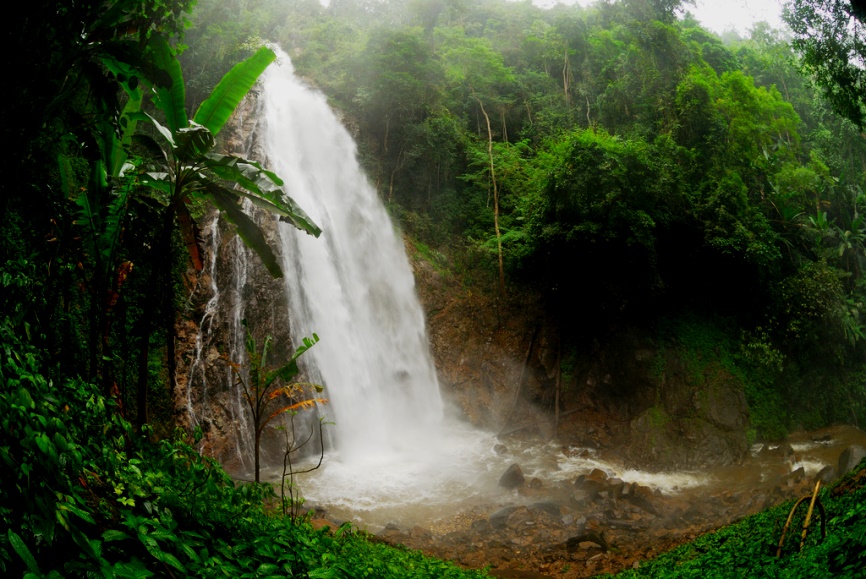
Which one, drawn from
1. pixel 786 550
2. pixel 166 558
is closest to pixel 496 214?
pixel 786 550

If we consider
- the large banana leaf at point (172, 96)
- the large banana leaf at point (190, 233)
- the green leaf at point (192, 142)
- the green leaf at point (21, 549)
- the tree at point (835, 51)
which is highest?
the tree at point (835, 51)

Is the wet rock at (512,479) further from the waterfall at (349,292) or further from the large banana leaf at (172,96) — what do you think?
the large banana leaf at (172,96)

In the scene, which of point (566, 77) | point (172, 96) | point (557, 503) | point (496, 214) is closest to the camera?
point (172, 96)

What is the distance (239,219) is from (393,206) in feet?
40.5

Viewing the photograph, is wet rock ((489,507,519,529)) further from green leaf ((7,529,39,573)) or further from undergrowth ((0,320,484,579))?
green leaf ((7,529,39,573))

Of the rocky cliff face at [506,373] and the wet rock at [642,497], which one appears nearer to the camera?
the wet rock at [642,497]

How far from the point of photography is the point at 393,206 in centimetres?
1803

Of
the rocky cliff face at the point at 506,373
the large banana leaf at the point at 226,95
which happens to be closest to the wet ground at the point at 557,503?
the rocky cliff face at the point at 506,373

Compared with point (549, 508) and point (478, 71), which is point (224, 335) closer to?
point (549, 508)

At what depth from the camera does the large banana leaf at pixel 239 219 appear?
5.68 m

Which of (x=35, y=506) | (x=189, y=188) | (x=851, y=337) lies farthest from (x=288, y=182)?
(x=851, y=337)

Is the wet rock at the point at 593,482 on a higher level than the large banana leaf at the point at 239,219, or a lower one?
lower

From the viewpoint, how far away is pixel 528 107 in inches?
853

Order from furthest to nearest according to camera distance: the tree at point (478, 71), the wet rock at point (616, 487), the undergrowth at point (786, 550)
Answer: the tree at point (478, 71)
the wet rock at point (616, 487)
the undergrowth at point (786, 550)
